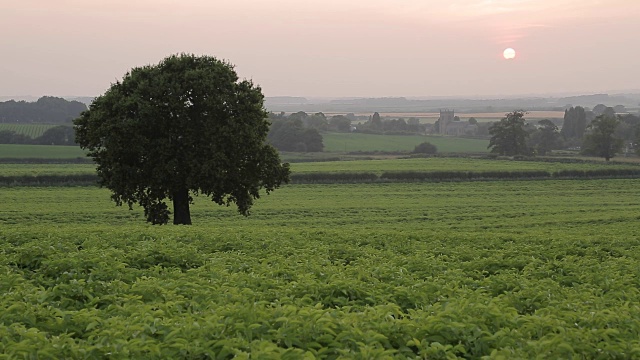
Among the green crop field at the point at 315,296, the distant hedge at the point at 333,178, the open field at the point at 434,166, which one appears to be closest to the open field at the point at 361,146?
the open field at the point at 434,166

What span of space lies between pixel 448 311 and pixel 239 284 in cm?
444

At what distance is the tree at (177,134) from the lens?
36.0 m

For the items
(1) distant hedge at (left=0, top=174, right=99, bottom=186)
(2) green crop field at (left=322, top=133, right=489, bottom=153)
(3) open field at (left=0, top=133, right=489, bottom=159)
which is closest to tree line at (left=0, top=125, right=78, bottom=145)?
(3) open field at (left=0, top=133, right=489, bottom=159)

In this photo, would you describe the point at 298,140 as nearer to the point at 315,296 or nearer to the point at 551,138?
the point at 551,138

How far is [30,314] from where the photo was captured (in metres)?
9.09

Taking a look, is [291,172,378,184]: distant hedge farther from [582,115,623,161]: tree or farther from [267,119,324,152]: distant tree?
[267,119,324,152]: distant tree

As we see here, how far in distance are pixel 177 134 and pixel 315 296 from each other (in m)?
27.9

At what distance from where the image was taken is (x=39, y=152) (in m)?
121

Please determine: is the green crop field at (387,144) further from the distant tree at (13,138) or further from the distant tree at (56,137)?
the distant tree at (13,138)

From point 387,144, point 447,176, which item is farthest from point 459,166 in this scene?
point 387,144

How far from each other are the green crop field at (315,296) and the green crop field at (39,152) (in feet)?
342

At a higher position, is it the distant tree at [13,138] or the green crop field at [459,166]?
the distant tree at [13,138]

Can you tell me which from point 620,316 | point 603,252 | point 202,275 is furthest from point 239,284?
point 603,252

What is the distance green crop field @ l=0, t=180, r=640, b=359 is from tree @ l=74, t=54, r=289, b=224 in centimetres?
1501
